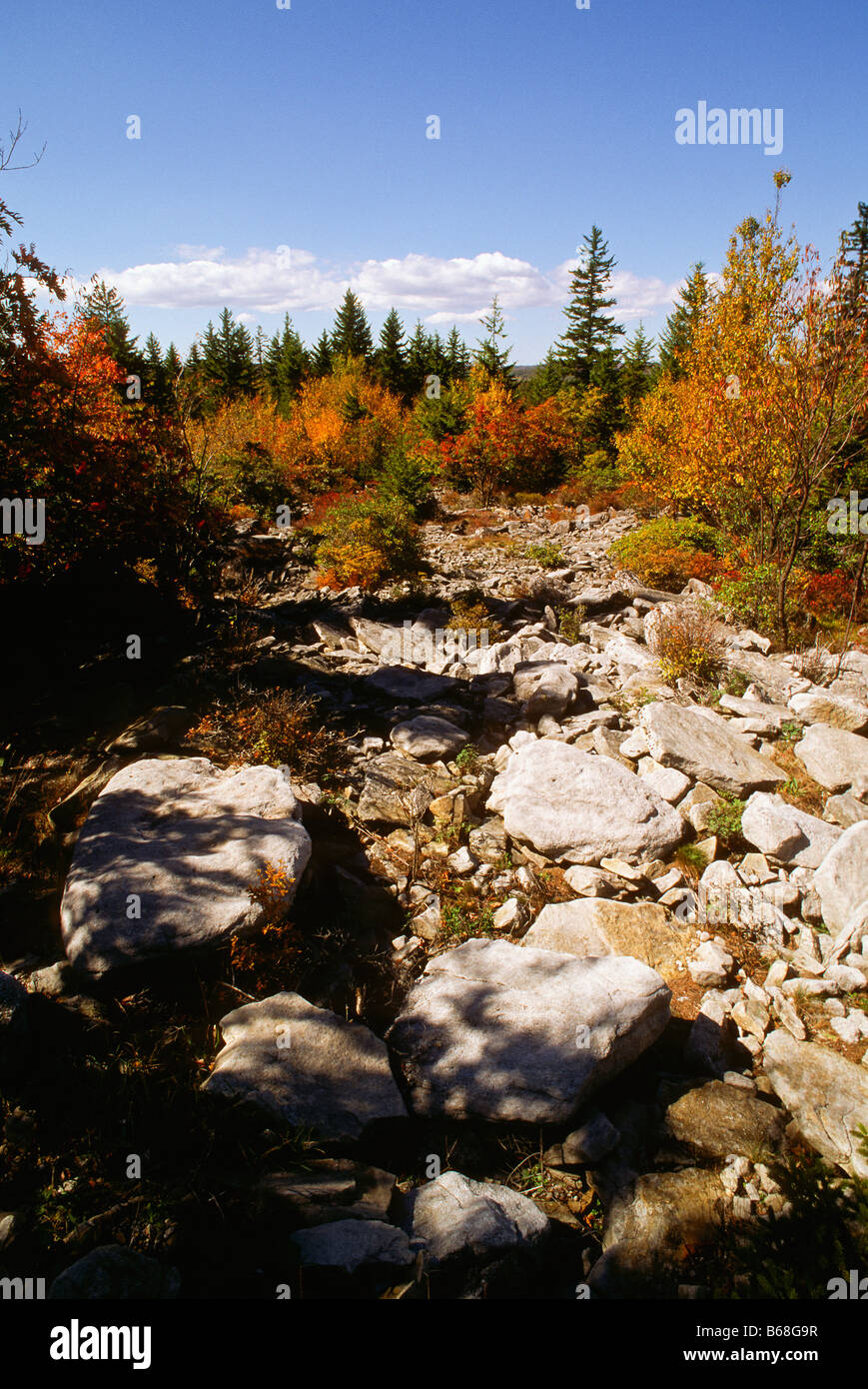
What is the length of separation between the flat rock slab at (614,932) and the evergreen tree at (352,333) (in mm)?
42472

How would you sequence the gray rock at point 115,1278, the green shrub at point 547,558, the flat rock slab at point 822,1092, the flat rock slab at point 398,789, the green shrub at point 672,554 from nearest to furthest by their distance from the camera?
the gray rock at point 115,1278
the flat rock slab at point 822,1092
the flat rock slab at point 398,789
the green shrub at point 672,554
the green shrub at point 547,558

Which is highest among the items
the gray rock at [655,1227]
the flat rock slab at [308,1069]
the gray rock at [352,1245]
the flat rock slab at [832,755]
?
the flat rock slab at [832,755]

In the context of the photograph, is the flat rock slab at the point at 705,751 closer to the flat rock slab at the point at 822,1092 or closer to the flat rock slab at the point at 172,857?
the flat rock slab at the point at 822,1092

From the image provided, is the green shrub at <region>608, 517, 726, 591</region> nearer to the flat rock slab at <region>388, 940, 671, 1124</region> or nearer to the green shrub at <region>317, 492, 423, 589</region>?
A: the green shrub at <region>317, 492, 423, 589</region>

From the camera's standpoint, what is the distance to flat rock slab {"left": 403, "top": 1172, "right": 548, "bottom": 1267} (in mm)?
3023

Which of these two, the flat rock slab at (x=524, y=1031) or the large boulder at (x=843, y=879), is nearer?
the flat rock slab at (x=524, y=1031)

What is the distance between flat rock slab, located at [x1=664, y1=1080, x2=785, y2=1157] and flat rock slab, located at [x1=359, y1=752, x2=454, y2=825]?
3013 mm

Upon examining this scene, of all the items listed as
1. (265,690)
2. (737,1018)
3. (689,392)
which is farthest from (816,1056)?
(689,392)

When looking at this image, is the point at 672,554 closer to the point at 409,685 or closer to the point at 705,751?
the point at 409,685

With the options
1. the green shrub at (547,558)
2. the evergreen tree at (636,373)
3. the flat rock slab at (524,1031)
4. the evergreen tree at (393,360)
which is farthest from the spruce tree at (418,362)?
the flat rock slab at (524,1031)

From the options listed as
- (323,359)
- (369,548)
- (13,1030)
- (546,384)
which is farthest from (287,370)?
(13,1030)

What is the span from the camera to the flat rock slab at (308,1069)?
360 centimetres

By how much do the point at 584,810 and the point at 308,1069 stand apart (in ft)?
9.85

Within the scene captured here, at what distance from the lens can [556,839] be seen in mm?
5496
